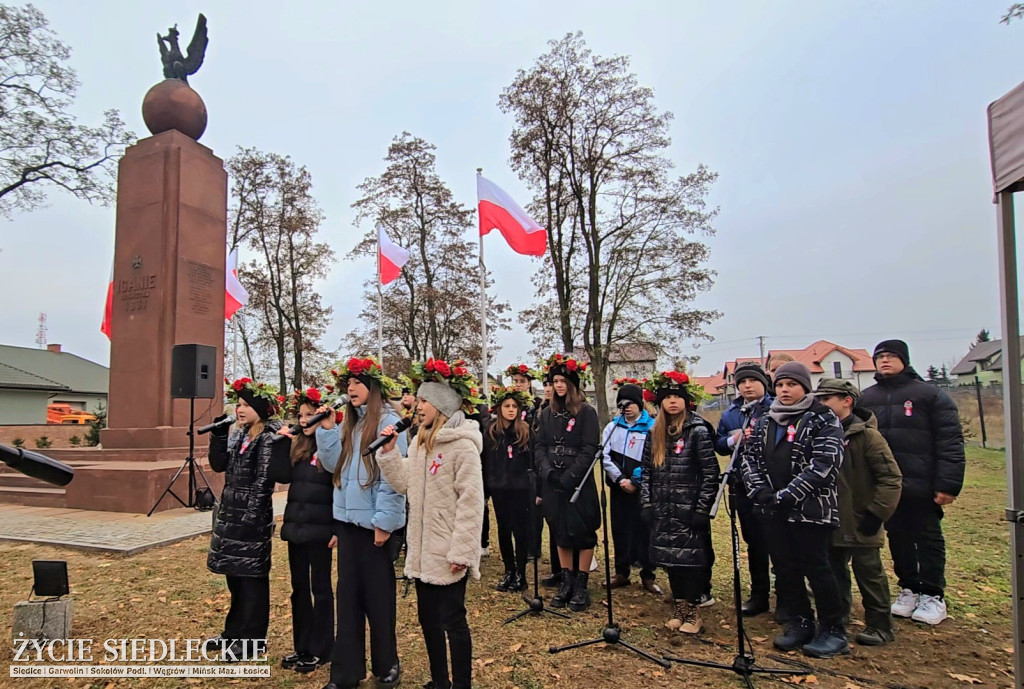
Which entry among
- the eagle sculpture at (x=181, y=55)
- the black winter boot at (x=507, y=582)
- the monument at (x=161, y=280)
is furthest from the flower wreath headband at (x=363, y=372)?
the eagle sculpture at (x=181, y=55)

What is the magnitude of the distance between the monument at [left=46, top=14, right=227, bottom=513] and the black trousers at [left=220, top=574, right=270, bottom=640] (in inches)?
264

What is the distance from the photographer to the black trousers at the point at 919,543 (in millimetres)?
4438

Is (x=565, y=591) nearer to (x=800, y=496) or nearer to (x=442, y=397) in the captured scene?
(x=800, y=496)

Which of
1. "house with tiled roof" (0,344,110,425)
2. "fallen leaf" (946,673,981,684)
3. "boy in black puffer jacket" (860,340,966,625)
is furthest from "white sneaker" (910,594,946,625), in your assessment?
"house with tiled roof" (0,344,110,425)

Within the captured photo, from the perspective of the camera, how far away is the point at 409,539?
10.6 feet

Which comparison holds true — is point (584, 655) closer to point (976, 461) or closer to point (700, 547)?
point (700, 547)

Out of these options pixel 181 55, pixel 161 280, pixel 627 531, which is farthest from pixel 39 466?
pixel 181 55

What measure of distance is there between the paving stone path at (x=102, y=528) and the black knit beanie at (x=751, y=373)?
7.14m

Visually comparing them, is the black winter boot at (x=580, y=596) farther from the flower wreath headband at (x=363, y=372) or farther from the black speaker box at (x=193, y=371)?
the black speaker box at (x=193, y=371)

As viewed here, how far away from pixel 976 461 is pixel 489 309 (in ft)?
61.5

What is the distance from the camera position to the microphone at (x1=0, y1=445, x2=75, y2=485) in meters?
1.68

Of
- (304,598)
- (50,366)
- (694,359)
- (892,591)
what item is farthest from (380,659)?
(50,366)

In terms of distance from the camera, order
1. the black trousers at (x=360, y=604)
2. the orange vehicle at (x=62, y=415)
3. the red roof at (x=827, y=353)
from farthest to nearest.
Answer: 1. the red roof at (x=827, y=353)
2. the orange vehicle at (x=62, y=415)
3. the black trousers at (x=360, y=604)

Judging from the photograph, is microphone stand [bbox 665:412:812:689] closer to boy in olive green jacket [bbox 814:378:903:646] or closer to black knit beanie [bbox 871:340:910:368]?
boy in olive green jacket [bbox 814:378:903:646]
